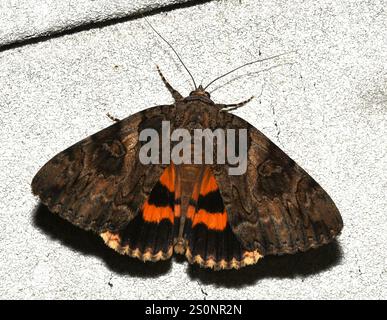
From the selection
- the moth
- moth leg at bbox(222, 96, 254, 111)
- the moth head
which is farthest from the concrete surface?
the moth

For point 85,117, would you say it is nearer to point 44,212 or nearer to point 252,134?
point 44,212

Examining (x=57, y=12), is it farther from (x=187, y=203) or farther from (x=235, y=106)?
(x=187, y=203)

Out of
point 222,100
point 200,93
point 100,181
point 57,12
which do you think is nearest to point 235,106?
point 222,100

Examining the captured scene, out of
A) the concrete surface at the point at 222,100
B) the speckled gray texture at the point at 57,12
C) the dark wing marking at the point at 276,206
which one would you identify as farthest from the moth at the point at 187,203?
the speckled gray texture at the point at 57,12

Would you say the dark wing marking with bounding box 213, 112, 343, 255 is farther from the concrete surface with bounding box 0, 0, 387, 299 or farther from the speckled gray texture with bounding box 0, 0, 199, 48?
the speckled gray texture with bounding box 0, 0, 199, 48

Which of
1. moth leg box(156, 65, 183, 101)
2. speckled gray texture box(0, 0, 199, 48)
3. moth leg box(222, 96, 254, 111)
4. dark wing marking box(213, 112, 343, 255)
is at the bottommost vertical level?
dark wing marking box(213, 112, 343, 255)

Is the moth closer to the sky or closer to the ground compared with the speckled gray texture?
closer to the ground

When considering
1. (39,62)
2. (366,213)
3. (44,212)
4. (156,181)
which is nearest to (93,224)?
(156,181)
